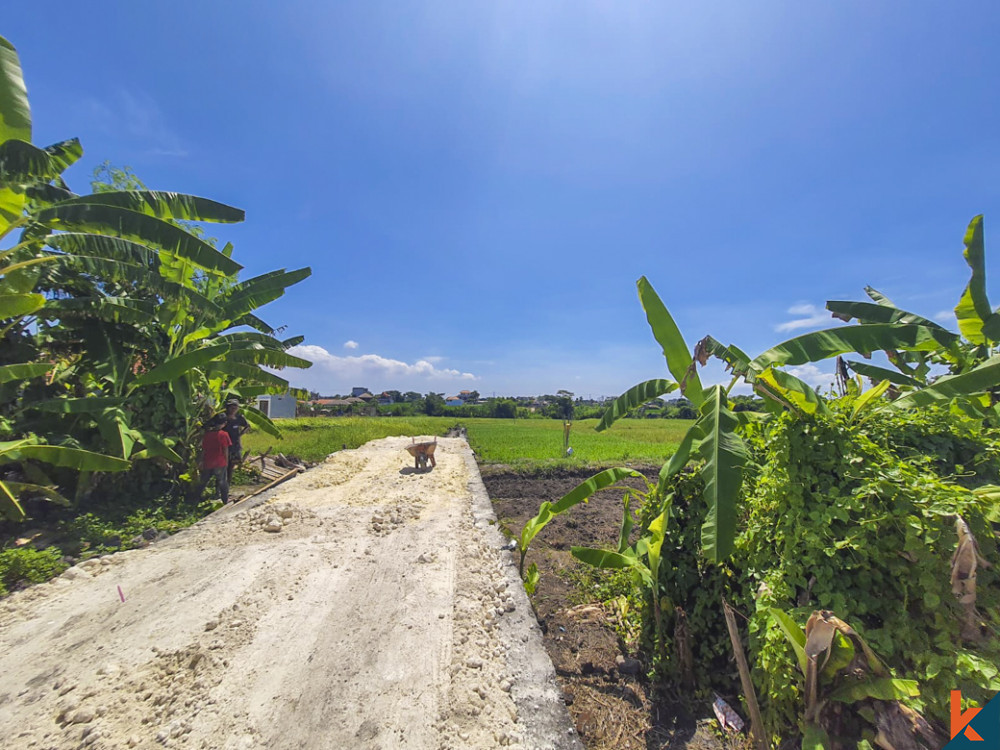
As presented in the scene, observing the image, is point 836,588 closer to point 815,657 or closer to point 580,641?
point 815,657

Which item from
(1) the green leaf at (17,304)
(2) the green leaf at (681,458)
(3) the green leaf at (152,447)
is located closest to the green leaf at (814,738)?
(2) the green leaf at (681,458)

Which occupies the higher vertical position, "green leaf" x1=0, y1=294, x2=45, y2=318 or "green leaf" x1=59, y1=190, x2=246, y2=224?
"green leaf" x1=59, y1=190, x2=246, y2=224

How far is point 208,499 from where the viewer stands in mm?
6812

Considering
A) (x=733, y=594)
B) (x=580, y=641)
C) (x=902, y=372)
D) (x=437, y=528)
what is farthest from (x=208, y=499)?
(x=902, y=372)

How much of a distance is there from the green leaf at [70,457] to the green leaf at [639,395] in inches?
233

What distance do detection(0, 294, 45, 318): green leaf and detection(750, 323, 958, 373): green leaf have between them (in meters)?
7.25

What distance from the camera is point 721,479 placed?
7.07 feet

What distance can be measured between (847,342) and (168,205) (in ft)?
26.7

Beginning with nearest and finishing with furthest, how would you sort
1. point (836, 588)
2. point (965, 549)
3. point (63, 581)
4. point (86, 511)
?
point (965, 549), point (836, 588), point (63, 581), point (86, 511)

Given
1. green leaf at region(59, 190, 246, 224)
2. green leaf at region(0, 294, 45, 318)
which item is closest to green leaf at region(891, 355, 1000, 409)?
green leaf at region(59, 190, 246, 224)

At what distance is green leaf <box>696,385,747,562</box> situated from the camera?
2.05 meters

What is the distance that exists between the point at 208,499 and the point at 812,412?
28.2 ft

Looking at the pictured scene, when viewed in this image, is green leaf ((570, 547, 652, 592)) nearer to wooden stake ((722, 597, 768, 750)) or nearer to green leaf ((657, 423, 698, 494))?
green leaf ((657, 423, 698, 494))

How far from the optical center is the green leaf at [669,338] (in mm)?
2832
